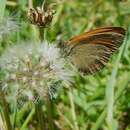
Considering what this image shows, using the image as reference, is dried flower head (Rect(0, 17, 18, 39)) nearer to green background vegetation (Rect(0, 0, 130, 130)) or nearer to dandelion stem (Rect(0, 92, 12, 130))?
green background vegetation (Rect(0, 0, 130, 130))

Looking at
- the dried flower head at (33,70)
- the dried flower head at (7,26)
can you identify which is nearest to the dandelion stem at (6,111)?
the dried flower head at (33,70)

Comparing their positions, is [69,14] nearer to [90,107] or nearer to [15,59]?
[90,107]

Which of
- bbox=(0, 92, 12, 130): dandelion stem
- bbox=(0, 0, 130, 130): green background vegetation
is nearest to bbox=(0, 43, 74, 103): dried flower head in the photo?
bbox=(0, 92, 12, 130): dandelion stem

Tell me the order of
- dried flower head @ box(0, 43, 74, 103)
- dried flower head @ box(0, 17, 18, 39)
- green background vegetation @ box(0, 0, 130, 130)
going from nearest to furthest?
dried flower head @ box(0, 43, 74, 103) < dried flower head @ box(0, 17, 18, 39) < green background vegetation @ box(0, 0, 130, 130)

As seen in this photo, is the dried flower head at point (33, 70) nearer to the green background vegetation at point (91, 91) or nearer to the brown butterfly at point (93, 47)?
the brown butterfly at point (93, 47)

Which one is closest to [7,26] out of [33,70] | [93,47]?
[33,70]

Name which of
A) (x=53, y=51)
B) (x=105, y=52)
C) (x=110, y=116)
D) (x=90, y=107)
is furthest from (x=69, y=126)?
(x=53, y=51)

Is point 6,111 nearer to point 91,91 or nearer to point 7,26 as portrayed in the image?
point 7,26
